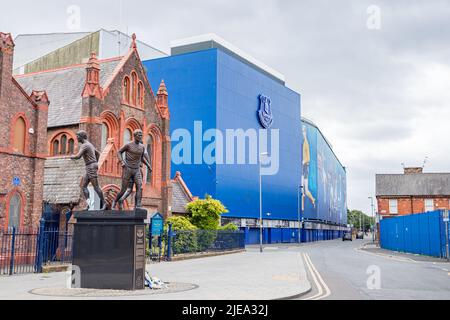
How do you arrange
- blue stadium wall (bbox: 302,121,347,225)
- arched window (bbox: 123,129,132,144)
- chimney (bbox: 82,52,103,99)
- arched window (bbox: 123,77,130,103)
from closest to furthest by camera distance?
chimney (bbox: 82,52,103,99) → arched window (bbox: 123,129,132,144) → arched window (bbox: 123,77,130,103) → blue stadium wall (bbox: 302,121,347,225)

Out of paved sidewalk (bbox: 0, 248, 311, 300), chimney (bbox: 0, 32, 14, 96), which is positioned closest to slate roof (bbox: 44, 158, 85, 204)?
chimney (bbox: 0, 32, 14, 96)

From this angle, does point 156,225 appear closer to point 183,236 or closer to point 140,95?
point 183,236

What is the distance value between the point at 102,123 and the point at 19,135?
783 cm

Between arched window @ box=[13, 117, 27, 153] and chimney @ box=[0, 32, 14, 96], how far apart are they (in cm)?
167

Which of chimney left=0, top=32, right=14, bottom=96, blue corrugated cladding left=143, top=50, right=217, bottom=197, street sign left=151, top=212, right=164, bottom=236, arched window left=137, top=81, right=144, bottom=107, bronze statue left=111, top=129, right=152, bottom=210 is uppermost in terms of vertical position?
blue corrugated cladding left=143, top=50, right=217, bottom=197

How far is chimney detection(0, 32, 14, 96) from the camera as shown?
72.3ft

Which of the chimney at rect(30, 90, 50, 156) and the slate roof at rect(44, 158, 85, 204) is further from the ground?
the chimney at rect(30, 90, 50, 156)

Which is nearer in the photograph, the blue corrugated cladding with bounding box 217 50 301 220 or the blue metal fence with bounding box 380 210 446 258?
the blue metal fence with bounding box 380 210 446 258

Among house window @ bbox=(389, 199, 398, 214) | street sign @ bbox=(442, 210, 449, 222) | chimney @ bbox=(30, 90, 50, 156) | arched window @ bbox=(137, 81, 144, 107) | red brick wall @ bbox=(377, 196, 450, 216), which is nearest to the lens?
chimney @ bbox=(30, 90, 50, 156)

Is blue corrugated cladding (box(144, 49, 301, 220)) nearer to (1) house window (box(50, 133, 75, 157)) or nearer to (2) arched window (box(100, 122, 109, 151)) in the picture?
(2) arched window (box(100, 122, 109, 151))

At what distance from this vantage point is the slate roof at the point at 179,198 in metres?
38.5

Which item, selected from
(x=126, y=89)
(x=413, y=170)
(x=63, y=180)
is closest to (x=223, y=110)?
(x=126, y=89)
